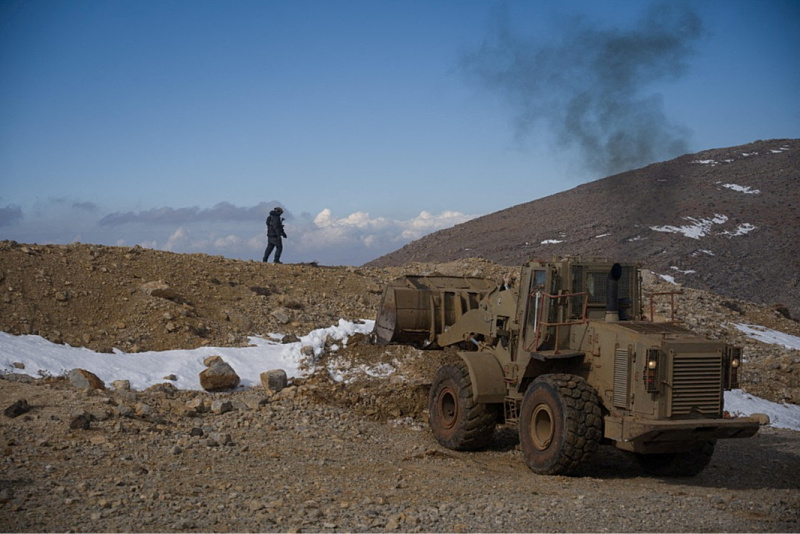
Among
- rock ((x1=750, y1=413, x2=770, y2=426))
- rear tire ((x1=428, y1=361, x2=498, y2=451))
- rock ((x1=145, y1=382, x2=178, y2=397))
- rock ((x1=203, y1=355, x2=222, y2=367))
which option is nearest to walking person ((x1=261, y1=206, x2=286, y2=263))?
rock ((x1=203, y1=355, x2=222, y2=367))

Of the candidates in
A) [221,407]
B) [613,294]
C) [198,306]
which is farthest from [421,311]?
[198,306]

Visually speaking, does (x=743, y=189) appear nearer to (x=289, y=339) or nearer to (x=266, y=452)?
(x=289, y=339)

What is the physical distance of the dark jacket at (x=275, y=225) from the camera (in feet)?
74.0

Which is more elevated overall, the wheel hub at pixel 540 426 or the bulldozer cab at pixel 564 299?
the bulldozer cab at pixel 564 299

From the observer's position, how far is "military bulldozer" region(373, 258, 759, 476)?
909cm

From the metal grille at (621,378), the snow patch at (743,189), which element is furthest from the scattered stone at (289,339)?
the snow patch at (743,189)

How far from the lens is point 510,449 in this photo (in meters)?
11.5

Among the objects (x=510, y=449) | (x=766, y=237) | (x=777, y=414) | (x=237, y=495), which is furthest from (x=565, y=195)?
(x=237, y=495)

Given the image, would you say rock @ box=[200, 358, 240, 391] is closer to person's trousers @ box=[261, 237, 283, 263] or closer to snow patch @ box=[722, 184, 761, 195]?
person's trousers @ box=[261, 237, 283, 263]

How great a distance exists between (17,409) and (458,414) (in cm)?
592

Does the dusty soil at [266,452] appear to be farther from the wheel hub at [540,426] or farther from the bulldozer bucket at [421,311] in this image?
the bulldozer bucket at [421,311]

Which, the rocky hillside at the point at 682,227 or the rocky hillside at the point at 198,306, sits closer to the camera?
the rocky hillside at the point at 198,306

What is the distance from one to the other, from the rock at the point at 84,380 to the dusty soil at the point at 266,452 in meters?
0.15

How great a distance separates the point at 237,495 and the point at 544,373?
4.64 meters
